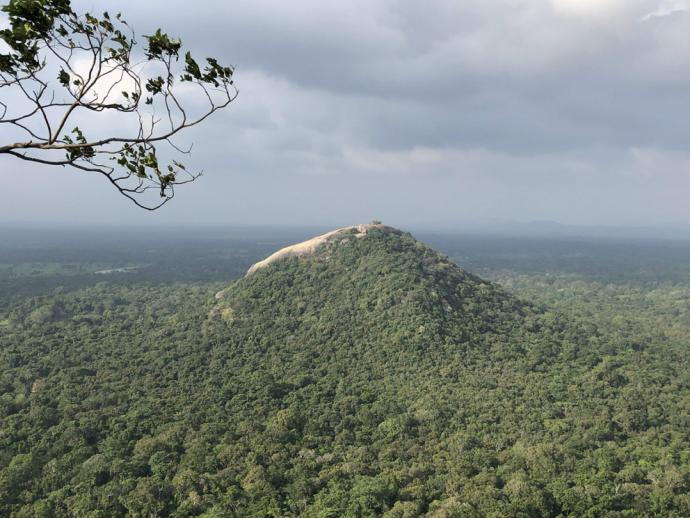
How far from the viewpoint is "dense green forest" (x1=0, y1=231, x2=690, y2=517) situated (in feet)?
91.8

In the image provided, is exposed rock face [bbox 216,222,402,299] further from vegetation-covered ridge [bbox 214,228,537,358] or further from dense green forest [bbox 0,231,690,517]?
dense green forest [bbox 0,231,690,517]

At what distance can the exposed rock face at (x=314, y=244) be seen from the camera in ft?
236

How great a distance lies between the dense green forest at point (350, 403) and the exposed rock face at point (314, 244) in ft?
6.13

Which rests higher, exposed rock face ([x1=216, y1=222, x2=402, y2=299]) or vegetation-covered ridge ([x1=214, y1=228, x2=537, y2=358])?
exposed rock face ([x1=216, y1=222, x2=402, y2=299])

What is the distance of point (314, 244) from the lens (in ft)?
242

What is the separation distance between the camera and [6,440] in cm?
3394

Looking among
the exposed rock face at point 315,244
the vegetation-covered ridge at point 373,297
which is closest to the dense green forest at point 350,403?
the vegetation-covered ridge at point 373,297

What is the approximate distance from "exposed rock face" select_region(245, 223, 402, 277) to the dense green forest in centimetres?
187

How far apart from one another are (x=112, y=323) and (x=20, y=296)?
145 feet

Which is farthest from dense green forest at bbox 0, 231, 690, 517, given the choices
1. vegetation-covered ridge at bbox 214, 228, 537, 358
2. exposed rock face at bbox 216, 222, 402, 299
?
exposed rock face at bbox 216, 222, 402, 299

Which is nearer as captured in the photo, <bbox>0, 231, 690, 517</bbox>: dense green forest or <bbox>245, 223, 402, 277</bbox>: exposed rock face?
<bbox>0, 231, 690, 517</bbox>: dense green forest

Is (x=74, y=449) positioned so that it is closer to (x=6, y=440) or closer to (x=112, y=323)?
(x=6, y=440)

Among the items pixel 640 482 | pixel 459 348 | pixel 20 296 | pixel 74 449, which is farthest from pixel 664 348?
pixel 20 296

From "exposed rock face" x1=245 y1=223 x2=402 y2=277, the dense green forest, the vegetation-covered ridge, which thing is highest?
"exposed rock face" x1=245 y1=223 x2=402 y2=277
